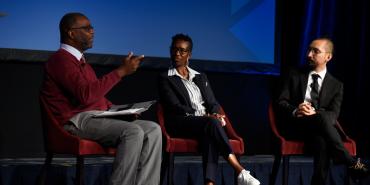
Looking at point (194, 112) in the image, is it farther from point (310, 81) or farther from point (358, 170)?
point (358, 170)

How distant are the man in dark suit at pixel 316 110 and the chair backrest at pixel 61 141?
1414 millimetres

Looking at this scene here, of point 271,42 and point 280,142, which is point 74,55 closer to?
point 280,142

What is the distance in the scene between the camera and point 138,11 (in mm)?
4984

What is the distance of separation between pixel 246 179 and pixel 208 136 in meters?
0.36

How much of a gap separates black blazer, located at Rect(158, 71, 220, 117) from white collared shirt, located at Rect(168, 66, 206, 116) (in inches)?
1.0

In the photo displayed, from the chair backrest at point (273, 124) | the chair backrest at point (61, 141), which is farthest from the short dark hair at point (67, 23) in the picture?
the chair backrest at point (273, 124)

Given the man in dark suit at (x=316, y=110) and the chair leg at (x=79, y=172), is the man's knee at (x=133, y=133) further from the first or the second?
the man in dark suit at (x=316, y=110)

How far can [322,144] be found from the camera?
3.96m

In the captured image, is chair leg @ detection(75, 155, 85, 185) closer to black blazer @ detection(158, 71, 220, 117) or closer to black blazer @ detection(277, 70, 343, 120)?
black blazer @ detection(158, 71, 220, 117)

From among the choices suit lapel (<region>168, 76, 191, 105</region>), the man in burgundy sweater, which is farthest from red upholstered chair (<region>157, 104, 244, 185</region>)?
the man in burgundy sweater

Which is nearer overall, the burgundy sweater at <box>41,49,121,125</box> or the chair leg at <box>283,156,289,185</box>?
the burgundy sweater at <box>41,49,121,125</box>

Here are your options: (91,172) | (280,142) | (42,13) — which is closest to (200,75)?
A: (280,142)

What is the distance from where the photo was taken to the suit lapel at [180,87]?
4.13 meters

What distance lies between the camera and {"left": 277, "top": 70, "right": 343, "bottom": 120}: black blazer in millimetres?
4250
